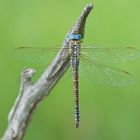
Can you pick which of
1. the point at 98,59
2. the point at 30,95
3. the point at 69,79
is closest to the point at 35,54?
the point at 98,59

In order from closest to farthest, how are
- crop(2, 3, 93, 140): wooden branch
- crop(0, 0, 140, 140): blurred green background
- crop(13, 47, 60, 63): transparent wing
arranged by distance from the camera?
1. crop(2, 3, 93, 140): wooden branch
2. crop(13, 47, 60, 63): transparent wing
3. crop(0, 0, 140, 140): blurred green background

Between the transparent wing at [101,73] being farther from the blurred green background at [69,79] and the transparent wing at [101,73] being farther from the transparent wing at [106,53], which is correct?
the blurred green background at [69,79]

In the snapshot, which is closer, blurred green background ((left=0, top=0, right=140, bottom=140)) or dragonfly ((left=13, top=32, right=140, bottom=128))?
dragonfly ((left=13, top=32, right=140, bottom=128))

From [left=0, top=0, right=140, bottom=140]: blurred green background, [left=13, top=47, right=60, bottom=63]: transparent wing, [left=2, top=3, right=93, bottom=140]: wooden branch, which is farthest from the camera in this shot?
[left=0, top=0, right=140, bottom=140]: blurred green background

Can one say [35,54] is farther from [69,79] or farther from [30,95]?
[30,95]

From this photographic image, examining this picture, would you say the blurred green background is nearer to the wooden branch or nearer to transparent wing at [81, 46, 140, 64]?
transparent wing at [81, 46, 140, 64]

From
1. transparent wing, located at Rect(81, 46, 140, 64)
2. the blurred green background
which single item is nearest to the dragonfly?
transparent wing, located at Rect(81, 46, 140, 64)

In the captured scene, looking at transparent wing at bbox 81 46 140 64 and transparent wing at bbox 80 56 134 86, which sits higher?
transparent wing at bbox 81 46 140 64

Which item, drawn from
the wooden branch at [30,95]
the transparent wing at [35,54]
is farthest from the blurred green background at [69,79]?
the wooden branch at [30,95]
